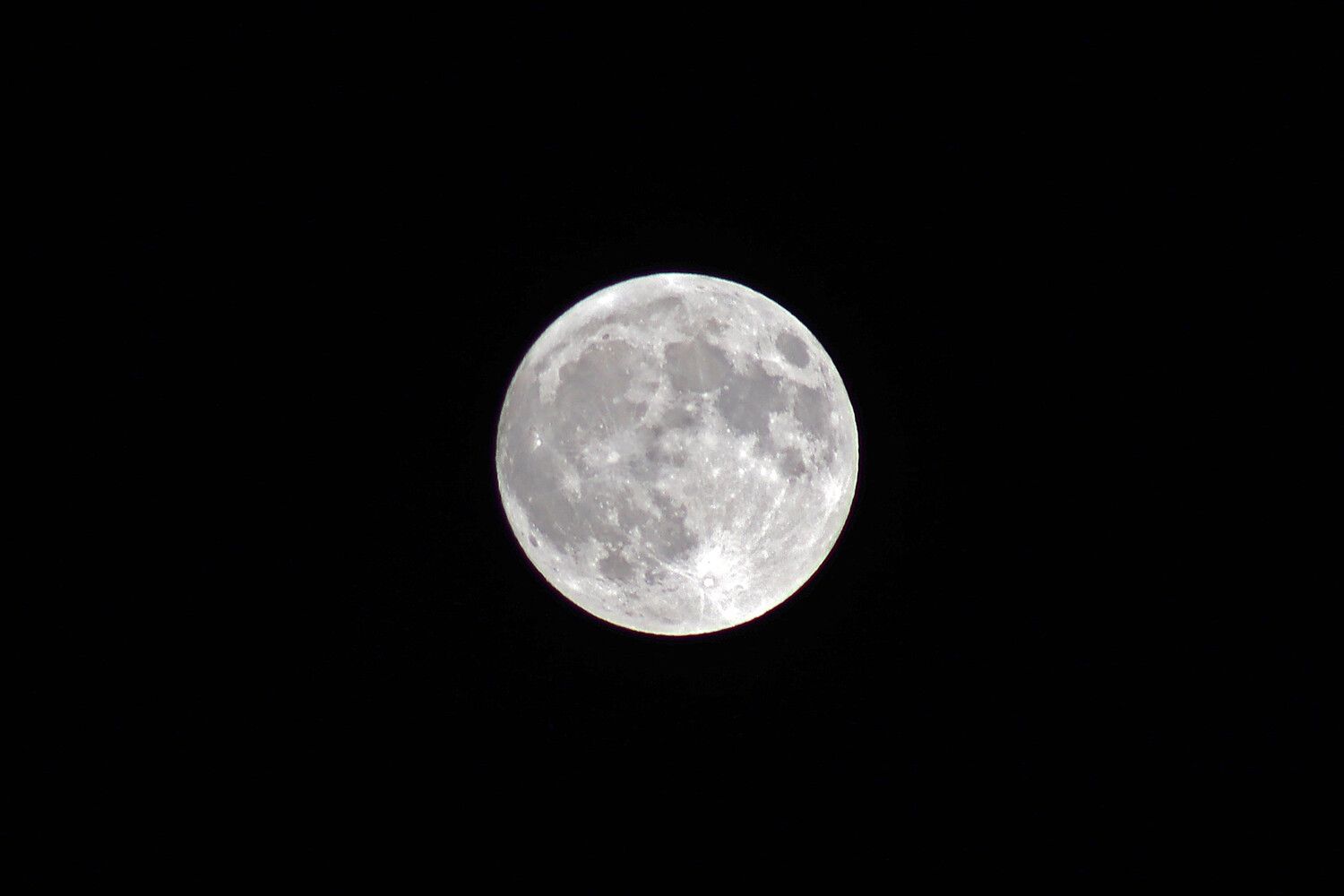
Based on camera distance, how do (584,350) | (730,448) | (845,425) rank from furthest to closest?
(845,425), (584,350), (730,448)

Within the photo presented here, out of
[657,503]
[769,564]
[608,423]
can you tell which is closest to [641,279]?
[608,423]

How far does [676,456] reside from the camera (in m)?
4.83

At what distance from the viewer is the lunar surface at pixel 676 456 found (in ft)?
16.0

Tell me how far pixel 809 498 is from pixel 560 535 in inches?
58.5

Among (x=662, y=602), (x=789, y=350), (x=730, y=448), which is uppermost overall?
(x=789, y=350)

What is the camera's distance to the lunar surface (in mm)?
4883

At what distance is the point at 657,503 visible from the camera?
4887mm

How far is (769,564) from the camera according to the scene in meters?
5.23

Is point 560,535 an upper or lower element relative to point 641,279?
lower

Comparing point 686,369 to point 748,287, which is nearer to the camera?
point 686,369

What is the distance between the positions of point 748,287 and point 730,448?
1441 mm

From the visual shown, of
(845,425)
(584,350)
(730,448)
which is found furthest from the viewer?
(845,425)

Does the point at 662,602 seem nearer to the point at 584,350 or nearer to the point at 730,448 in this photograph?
the point at 730,448

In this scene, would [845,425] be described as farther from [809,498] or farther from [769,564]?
[769,564]
